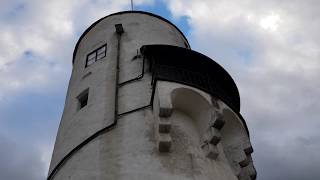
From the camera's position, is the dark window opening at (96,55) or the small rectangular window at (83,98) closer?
the small rectangular window at (83,98)

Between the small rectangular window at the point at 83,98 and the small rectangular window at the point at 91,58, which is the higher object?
the small rectangular window at the point at 91,58

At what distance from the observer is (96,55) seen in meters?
17.0

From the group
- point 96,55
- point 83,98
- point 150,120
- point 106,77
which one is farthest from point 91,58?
point 150,120

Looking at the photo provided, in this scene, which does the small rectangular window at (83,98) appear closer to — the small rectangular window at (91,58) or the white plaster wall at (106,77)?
the white plaster wall at (106,77)

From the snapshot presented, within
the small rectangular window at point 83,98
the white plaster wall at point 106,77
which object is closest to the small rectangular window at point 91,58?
the white plaster wall at point 106,77

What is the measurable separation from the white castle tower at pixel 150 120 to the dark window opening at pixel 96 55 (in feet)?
0.18

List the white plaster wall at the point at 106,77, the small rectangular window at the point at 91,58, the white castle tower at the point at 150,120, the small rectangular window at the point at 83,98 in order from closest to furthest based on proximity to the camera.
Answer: the white castle tower at the point at 150,120 < the white plaster wall at the point at 106,77 < the small rectangular window at the point at 83,98 < the small rectangular window at the point at 91,58

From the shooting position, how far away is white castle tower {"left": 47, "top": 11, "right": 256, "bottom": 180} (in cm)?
1112

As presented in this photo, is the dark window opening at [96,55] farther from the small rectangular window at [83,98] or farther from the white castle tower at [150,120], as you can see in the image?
the small rectangular window at [83,98]

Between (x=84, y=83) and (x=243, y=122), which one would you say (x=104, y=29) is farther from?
(x=243, y=122)

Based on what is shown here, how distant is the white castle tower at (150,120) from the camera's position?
11.1m

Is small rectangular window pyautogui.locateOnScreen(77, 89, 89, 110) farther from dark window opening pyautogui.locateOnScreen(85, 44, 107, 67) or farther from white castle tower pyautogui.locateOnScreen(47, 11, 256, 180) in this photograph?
dark window opening pyautogui.locateOnScreen(85, 44, 107, 67)

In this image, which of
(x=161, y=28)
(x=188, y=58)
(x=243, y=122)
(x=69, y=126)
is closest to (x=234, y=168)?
(x=243, y=122)

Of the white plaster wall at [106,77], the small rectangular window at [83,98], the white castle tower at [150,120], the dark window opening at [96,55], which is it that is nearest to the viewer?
the white castle tower at [150,120]
